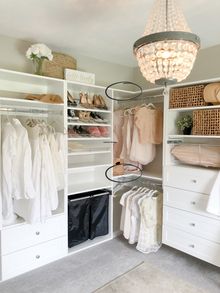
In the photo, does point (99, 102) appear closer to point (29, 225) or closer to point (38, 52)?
point (38, 52)

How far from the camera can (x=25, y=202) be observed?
2391 millimetres

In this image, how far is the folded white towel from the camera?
2281mm

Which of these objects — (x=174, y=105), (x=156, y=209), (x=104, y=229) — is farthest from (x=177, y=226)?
(x=174, y=105)

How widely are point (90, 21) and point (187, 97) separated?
1219 mm

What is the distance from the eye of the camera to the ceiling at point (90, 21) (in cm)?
192

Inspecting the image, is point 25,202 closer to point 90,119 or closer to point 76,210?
point 76,210

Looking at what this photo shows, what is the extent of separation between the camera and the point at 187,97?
8.52 ft

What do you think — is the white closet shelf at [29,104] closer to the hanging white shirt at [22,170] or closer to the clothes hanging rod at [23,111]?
the clothes hanging rod at [23,111]

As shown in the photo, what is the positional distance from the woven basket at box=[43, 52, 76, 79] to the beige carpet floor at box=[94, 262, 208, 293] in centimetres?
217

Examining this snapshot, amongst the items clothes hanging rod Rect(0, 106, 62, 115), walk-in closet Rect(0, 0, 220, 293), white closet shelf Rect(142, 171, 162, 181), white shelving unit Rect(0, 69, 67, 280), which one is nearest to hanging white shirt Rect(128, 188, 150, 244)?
walk-in closet Rect(0, 0, 220, 293)

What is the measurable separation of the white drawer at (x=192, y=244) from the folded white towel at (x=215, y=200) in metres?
0.34

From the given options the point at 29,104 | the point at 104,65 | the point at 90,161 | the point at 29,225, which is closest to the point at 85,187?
the point at 90,161

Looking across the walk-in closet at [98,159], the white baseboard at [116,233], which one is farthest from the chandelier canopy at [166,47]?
the white baseboard at [116,233]

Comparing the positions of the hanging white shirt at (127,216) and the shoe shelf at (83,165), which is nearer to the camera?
the shoe shelf at (83,165)
